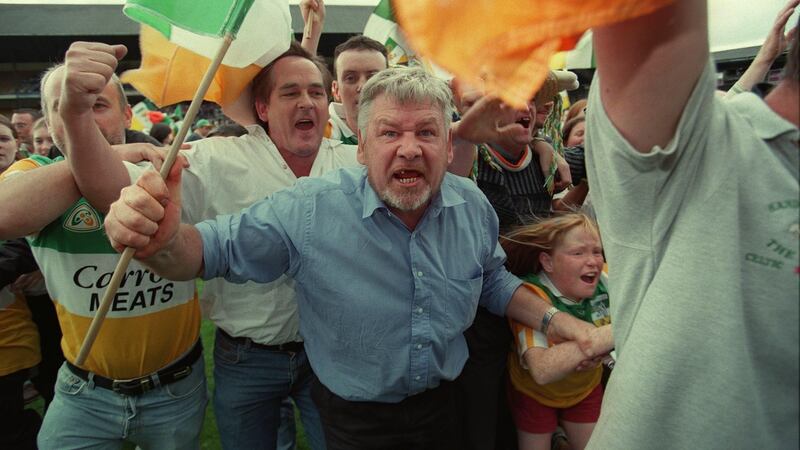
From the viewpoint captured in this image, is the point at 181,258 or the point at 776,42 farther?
the point at 776,42

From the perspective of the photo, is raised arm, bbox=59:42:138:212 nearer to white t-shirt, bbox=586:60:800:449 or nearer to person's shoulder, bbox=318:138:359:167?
person's shoulder, bbox=318:138:359:167

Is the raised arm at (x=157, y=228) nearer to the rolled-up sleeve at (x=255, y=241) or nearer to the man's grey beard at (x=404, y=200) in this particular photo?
the rolled-up sleeve at (x=255, y=241)

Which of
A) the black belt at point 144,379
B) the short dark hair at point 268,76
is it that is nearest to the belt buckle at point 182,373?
the black belt at point 144,379

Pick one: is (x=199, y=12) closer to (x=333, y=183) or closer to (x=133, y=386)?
(x=333, y=183)

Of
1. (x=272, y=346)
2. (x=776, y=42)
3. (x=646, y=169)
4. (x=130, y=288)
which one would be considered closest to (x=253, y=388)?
(x=272, y=346)

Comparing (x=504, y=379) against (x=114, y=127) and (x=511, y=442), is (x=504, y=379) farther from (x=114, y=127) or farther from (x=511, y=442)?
(x=114, y=127)

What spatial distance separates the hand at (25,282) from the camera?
8.20 feet

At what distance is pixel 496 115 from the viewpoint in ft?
5.71

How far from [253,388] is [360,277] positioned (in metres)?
0.87

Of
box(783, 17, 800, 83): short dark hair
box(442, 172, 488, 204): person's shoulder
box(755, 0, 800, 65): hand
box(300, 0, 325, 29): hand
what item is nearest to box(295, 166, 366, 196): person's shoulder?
box(442, 172, 488, 204): person's shoulder

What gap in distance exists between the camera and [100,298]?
5.96 feet

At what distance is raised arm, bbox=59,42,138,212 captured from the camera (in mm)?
1390

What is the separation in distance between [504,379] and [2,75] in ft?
101

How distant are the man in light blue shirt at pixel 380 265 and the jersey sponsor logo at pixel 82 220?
53 centimetres
